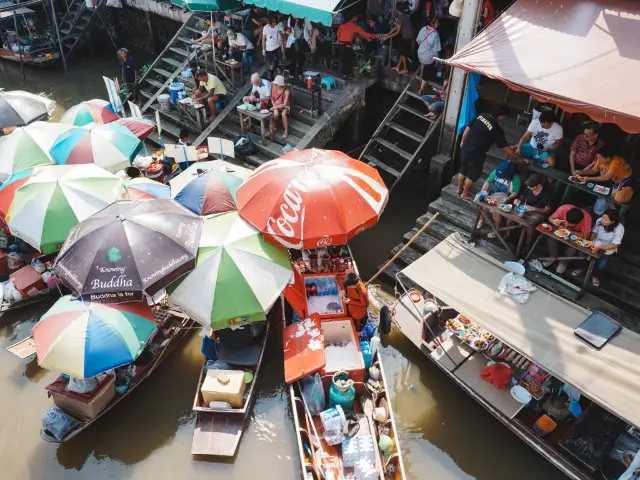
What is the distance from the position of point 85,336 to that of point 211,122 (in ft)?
28.1

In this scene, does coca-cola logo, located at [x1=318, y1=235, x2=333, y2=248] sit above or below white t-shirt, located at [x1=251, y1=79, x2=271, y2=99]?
below

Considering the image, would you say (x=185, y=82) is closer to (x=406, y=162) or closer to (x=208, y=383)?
(x=406, y=162)

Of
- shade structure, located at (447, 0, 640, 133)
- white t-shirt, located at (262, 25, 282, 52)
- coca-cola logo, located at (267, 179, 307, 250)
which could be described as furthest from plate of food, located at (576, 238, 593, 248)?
white t-shirt, located at (262, 25, 282, 52)

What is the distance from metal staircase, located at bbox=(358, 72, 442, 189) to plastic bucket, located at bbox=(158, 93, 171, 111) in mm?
6604

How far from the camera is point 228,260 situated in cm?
743

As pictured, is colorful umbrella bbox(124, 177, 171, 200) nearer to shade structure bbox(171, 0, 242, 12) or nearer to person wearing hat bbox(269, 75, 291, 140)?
person wearing hat bbox(269, 75, 291, 140)

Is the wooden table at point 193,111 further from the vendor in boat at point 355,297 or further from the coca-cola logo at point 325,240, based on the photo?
the coca-cola logo at point 325,240

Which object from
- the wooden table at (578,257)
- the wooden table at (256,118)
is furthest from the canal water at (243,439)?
the wooden table at (256,118)

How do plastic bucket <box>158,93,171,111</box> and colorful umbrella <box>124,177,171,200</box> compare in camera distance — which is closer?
colorful umbrella <box>124,177,171,200</box>

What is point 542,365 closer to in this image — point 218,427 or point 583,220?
point 583,220

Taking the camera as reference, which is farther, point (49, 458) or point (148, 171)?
point (148, 171)

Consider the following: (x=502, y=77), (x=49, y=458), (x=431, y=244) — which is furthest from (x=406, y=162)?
(x=49, y=458)

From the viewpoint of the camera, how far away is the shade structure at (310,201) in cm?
779

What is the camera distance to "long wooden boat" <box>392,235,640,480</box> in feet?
20.6
